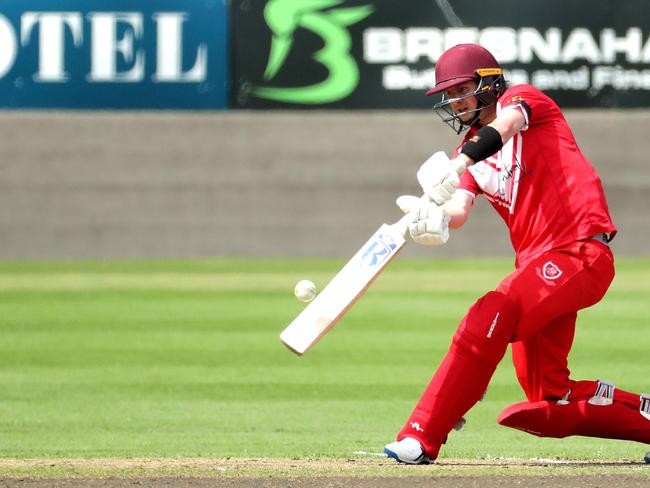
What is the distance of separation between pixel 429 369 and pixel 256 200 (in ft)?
25.3

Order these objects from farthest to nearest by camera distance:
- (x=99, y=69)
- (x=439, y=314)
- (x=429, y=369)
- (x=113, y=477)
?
1. (x=99, y=69)
2. (x=439, y=314)
3. (x=429, y=369)
4. (x=113, y=477)

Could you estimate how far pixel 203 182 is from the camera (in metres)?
17.0

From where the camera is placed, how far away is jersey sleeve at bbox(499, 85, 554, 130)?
5.80m

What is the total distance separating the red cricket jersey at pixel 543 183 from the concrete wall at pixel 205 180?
429 inches

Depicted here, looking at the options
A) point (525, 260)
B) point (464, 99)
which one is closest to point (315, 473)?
point (525, 260)

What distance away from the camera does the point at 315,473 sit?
5684 mm

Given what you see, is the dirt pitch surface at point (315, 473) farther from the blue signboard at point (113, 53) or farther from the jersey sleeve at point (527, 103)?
the blue signboard at point (113, 53)

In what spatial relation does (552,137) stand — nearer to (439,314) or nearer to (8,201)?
(439,314)

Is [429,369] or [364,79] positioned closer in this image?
[429,369]

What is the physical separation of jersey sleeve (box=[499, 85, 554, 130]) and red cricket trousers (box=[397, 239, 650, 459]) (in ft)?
1.84

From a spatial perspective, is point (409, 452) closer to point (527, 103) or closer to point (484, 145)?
point (484, 145)

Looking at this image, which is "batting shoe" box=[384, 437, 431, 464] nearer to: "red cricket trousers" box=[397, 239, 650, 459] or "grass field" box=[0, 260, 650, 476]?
"red cricket trousers" box=[397, 239, 650, 459]

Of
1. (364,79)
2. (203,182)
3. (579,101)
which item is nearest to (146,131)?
(203,182)

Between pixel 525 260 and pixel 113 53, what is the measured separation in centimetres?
1156
